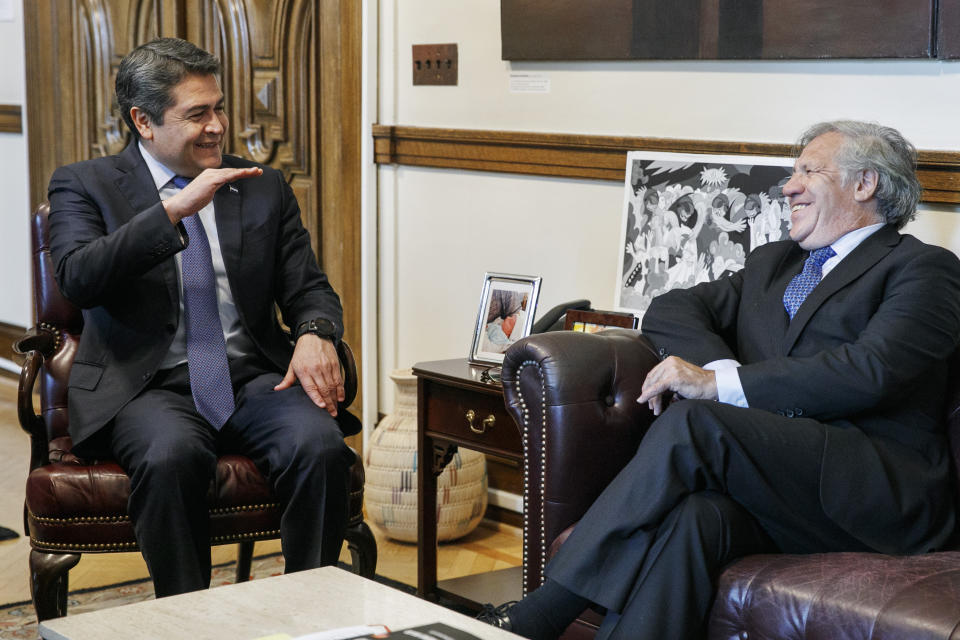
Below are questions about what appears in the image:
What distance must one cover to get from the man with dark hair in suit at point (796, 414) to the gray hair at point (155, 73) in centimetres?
119

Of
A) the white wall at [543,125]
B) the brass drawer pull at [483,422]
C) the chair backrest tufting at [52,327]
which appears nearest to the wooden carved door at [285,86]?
the white wall at [543,125]

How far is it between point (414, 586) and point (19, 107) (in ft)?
12.1

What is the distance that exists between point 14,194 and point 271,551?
3221 millimetres

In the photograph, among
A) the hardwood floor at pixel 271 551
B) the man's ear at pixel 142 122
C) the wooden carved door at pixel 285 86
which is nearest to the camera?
the man's ear at pixel 142 122

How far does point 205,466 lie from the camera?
2408 mm

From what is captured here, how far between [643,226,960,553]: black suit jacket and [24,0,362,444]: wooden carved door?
177 cm

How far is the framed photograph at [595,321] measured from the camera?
2979 mm

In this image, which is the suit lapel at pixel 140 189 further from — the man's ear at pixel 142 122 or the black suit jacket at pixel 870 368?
the black suit jacket at pixel 870 368

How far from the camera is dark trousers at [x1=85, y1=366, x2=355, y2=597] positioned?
2.34 m

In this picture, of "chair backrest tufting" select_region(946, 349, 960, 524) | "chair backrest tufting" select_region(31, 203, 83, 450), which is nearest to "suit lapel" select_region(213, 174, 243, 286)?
"chair backrest tufting" select_region(31, 203, 83, 450)

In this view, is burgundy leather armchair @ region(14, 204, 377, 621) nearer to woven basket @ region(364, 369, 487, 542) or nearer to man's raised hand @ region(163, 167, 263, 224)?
man's raised hand @ region(163, 167, 263, 224)

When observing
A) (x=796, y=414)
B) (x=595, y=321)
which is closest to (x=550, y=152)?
(x=595, y=321)

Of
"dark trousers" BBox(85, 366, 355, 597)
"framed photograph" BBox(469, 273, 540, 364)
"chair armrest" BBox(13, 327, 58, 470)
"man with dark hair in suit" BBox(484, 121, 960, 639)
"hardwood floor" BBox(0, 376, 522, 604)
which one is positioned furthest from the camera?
"hardwood floor" BBox(0, 376, 522, 604)

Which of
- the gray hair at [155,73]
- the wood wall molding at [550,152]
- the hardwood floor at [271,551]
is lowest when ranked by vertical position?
the hardwood floor at [271,551]
